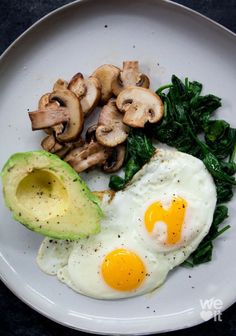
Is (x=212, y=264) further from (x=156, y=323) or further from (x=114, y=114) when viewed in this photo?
(x=114, y=114)

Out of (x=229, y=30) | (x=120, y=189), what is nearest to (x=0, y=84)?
(x=120, y=189)

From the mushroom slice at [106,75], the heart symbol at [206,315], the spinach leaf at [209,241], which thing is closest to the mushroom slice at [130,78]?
the mushroom slice at [106,75]

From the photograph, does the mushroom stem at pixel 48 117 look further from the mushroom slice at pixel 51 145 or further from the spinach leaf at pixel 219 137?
the spinach leaf at pixel 219 137

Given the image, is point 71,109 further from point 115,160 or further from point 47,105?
point 115,160

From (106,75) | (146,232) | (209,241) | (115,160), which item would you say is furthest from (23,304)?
(106,75)

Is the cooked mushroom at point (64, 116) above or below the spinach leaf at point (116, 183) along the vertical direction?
above

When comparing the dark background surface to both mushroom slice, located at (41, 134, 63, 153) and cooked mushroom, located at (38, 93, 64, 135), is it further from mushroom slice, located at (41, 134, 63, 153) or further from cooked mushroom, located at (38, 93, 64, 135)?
mushroom slice, located at (41, 134, 63, 153)
